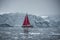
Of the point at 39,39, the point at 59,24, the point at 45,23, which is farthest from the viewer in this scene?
the point at 45,23

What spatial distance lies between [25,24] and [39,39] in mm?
11298

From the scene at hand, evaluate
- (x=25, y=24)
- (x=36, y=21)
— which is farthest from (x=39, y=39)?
(x=36, y=21)

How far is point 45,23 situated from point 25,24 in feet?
93.8

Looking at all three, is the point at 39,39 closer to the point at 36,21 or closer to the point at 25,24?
the point at 25,24

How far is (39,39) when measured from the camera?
1363 cm

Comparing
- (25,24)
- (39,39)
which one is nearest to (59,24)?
(25,24)

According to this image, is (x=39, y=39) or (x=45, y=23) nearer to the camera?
(x=39, y=39)

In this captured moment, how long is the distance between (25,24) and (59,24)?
26993mm

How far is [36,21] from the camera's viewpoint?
57.8 meters

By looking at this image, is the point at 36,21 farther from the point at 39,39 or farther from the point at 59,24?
the point at 39,39

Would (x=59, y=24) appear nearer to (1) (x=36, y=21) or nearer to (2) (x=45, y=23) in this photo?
(2) (x=45, y=23)

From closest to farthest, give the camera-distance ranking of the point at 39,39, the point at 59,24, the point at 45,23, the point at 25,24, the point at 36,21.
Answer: the point at 39,39, the point at 25,24, the point at 59,24, the point at 45,23, the point at 36,21

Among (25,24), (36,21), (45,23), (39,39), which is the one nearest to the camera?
(39,39)

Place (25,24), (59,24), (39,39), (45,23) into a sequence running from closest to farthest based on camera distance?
(39,39) < (25,24) < (59,24) < (45,23)
